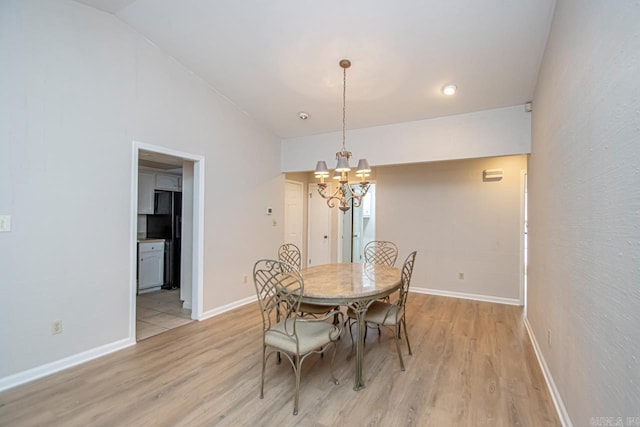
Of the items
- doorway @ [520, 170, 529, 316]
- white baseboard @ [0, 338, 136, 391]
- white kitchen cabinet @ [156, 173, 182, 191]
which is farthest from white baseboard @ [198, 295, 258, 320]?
doorway @ [520, 170, 529, 316]

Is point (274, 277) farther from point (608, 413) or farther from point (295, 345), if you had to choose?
point (608, 413)

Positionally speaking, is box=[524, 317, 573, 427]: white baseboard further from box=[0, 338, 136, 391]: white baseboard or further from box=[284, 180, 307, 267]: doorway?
box=[284, 180, 307, 267]: doorway

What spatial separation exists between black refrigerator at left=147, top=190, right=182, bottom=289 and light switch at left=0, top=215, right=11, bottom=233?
3.21 meters

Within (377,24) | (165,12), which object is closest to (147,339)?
(165,12)

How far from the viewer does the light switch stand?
7.46ft

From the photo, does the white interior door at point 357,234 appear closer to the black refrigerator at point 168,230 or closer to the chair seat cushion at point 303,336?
the black refrigerator at point 168,230

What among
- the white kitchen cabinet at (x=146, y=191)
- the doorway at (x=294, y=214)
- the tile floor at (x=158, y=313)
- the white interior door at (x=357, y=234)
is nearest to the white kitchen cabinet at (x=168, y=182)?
the white kitchen cabinet at (x=146, y=191)

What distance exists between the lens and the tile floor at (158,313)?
11.5ft

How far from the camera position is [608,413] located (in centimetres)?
129

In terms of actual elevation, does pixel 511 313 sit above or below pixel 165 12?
below

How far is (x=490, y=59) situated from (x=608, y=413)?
2969 mm

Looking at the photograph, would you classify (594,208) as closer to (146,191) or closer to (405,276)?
(405,276)

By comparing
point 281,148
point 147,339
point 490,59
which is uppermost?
point 490,59

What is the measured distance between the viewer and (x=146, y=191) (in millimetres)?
5395
